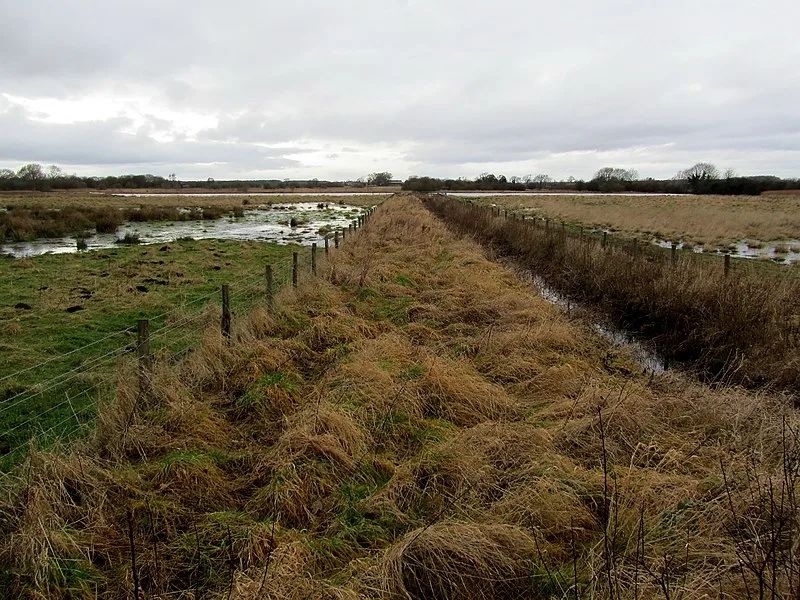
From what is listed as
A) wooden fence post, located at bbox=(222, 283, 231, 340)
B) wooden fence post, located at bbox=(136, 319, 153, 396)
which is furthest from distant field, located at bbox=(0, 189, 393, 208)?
wooden fence post, located at bbox=(136, 319, 153, 396)

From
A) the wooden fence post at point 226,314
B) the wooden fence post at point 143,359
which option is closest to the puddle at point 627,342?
the wooden fence post at point 226,314

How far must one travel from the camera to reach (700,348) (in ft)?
28.6

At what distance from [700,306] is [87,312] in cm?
1312

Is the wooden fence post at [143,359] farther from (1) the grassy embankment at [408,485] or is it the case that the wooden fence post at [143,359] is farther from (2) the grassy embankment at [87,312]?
(2) the grassy embankment at [87,312]

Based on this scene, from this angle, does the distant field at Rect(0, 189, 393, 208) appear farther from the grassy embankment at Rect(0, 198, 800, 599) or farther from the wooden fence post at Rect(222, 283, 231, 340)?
the grassy embankment at Rect(0, 198, 800, 599)

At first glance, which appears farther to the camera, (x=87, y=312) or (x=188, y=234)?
(x=188, y=234)

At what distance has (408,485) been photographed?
4.24 m

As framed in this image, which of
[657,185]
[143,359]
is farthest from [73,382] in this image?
[657,185]

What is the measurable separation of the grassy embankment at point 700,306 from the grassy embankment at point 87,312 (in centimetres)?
842

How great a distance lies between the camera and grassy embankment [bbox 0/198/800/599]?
3125 millimetres

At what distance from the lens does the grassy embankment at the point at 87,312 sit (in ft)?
21.8

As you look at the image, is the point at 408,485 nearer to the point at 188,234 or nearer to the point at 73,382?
the point at 73,382

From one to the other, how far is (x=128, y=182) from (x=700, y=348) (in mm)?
153691

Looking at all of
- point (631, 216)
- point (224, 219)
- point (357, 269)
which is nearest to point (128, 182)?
point (224, 219)
